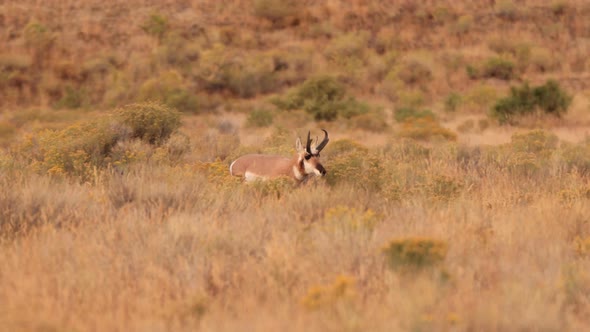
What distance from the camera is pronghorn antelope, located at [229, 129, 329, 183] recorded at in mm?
10289

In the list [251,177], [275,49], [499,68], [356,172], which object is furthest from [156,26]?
[356,172]

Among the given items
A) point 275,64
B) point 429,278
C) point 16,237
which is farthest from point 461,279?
point 275,64

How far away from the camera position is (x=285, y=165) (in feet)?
35.8

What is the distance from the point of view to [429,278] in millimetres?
5371

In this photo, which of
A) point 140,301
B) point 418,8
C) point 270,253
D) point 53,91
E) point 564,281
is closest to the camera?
point 140,301

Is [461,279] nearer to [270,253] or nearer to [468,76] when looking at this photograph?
[270,253]

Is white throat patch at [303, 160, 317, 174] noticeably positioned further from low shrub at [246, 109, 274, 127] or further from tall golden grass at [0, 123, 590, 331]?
low shrub at [246, 109, 274, 127]

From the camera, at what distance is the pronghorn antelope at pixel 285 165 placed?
405 inches

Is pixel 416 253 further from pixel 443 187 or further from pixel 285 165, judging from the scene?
pixel 285 165

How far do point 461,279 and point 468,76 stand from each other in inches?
1375

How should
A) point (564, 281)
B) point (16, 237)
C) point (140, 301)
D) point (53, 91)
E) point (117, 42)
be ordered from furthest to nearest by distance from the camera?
point (117, 42)
point (53, 91)
point (16, 237)
point (564, 281)
point (140, 301)

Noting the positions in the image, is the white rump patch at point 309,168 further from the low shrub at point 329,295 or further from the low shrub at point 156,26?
the low shrub at point 156,26

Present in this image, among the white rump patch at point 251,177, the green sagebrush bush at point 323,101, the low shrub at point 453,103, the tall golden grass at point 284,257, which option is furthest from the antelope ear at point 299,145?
the low shrub at point 453,103

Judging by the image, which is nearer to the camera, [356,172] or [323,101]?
→ [356,172]
